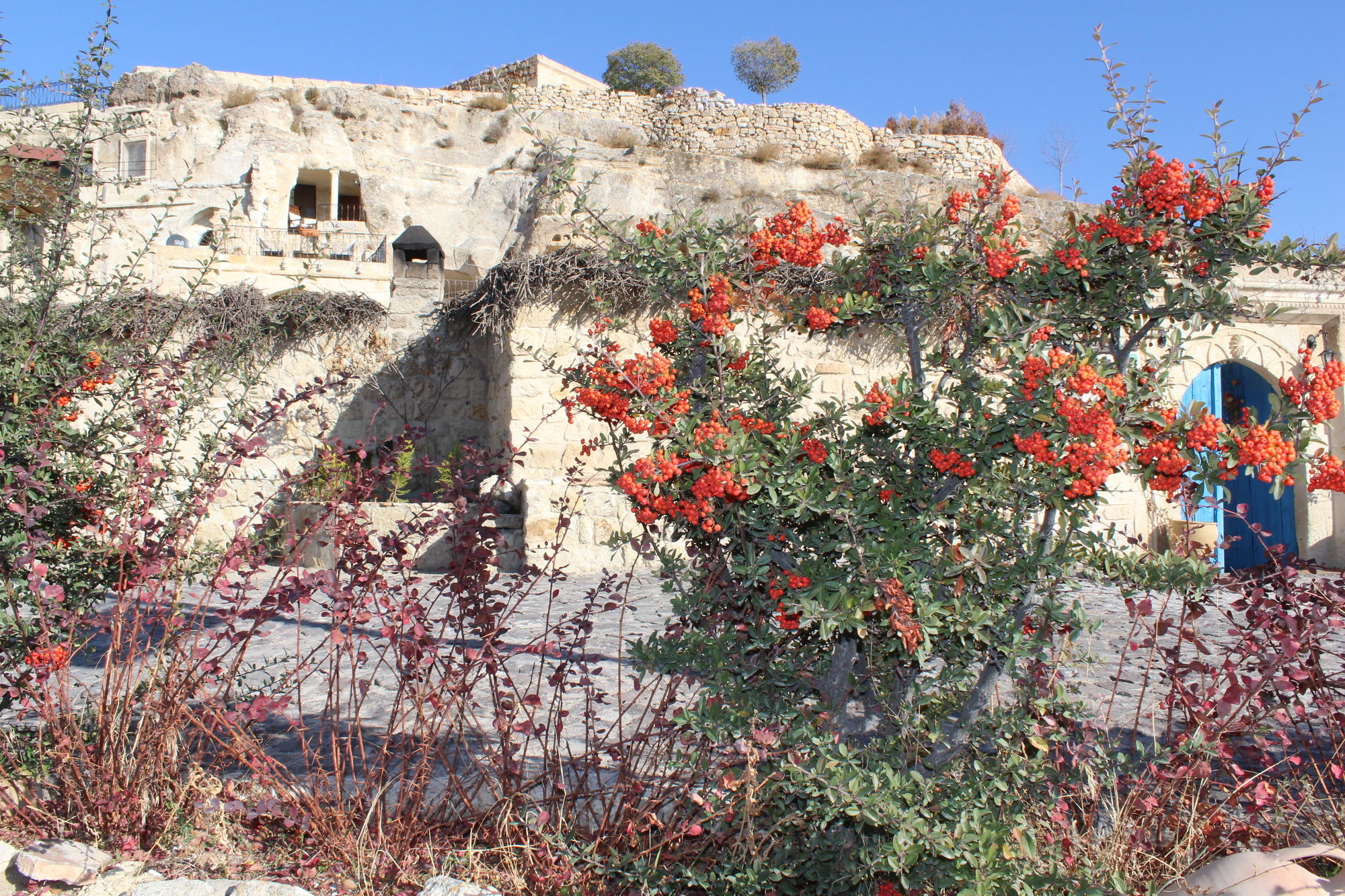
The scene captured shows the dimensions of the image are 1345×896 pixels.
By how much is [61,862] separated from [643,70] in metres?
33.1

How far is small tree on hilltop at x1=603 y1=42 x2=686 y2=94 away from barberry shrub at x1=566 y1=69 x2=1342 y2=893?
102 feet

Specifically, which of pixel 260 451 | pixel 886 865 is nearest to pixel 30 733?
pixel 260 451

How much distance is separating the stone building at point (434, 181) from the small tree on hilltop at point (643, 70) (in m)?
4.89

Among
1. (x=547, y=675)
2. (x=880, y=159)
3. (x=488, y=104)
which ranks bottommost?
(x=547, y=675)

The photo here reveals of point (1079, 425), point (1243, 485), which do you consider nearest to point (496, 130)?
point (1243, 485)

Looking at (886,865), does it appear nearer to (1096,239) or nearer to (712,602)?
(712,602)

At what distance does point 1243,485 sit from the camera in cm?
901

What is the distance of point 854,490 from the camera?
7.09 ft

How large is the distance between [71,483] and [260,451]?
0.77m

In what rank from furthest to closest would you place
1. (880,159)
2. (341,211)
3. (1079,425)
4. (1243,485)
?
(341,211)
(880,159)
(1243,485)
(1079,425)

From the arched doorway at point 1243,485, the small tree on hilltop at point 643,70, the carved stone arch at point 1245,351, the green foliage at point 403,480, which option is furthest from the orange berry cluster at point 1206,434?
the small tree on hilltop at point 643,70

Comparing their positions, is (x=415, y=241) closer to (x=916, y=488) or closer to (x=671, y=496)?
(x=671, y=496)

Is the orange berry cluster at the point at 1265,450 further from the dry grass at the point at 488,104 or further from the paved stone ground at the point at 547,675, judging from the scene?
the dry grass at the point at 488,104

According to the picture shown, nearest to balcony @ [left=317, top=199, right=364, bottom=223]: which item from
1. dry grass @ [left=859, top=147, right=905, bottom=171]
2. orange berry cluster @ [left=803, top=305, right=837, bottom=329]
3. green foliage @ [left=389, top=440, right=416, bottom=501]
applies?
dry grass @ [left=859, top=147, right=905, bottom=171]
